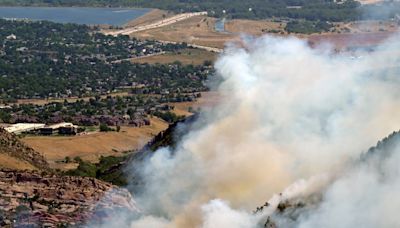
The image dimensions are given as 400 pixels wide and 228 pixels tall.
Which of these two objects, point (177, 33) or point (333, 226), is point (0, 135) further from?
point (177, 33)

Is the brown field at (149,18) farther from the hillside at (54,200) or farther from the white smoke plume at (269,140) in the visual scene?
the hillside at (54,200)

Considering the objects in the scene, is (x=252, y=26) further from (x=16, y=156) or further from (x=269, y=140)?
(x=269, y=140)

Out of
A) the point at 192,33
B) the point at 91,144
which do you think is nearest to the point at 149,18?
the point at 192,33

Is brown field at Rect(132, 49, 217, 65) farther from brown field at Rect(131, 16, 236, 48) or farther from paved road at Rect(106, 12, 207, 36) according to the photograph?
paved road at Rect(106, 12, 207, 36)

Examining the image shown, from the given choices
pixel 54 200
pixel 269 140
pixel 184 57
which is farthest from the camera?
pixel 184 57

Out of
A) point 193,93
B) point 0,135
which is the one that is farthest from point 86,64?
point 0,135

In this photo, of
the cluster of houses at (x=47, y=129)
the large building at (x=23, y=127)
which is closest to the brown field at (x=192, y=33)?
the large building at (x=23, y=127)
